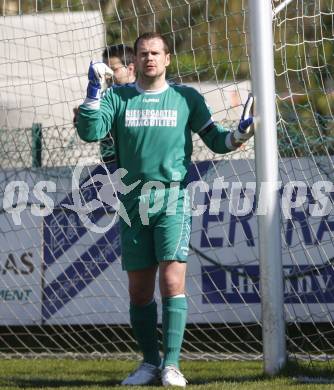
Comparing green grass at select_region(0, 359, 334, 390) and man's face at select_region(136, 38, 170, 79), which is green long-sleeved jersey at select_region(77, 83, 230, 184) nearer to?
man's face at select_region(136, 38, 170, 79)

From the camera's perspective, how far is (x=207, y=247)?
7.20 metres

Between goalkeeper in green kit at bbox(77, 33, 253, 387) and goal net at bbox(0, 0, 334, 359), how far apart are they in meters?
0.79

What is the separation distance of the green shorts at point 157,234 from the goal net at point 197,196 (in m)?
1.08

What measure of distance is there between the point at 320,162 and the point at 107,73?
199 cm

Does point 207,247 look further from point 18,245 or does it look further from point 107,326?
point 18,245

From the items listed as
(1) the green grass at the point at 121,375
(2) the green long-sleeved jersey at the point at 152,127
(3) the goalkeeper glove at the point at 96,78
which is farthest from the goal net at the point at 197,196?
(3) the goalkeeper glove at the point at 96,78

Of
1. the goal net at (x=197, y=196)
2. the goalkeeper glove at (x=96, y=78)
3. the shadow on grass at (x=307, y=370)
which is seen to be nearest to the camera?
the goalkeeper glove at (x=96, y=78)

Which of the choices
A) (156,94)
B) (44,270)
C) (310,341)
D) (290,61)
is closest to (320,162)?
(290,61)

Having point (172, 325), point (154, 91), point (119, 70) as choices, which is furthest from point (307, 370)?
point (119, 70)

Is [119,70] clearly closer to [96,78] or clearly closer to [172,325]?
[96,78]

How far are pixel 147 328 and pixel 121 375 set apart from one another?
2.50 feet

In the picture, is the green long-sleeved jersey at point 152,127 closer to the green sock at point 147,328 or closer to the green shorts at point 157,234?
the green shorts at point 157,234

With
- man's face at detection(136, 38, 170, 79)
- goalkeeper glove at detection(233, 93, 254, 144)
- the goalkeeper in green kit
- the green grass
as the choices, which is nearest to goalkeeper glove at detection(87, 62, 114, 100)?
the goalkeeper in green kit

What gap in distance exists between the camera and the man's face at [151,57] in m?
5.38
